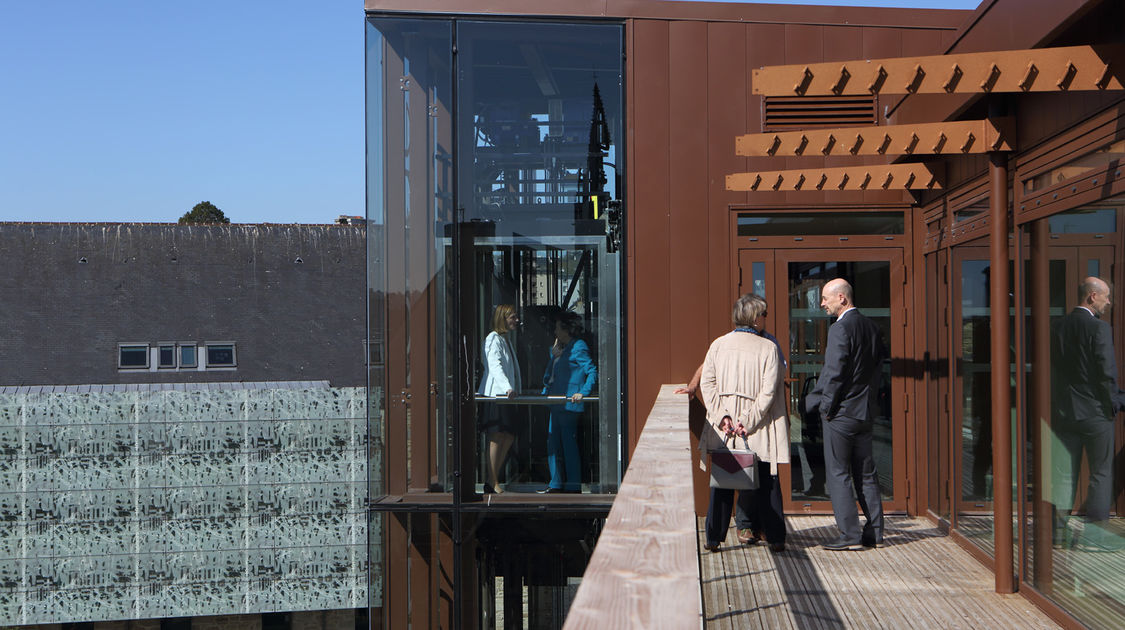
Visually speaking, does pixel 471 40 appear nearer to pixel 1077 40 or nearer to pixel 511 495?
pixel 511 495

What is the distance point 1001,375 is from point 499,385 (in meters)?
3.62

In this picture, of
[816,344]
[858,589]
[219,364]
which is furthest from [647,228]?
[219,364]

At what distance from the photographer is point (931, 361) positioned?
22.8 ft

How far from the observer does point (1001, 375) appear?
496cm

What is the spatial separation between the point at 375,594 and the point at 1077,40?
593 centimetres

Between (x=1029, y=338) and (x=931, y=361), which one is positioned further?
(x=931, y=361)

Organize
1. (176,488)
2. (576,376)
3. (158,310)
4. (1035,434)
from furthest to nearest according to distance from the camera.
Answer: (158,310) → (176,488) → (576,376) → (1035,434)

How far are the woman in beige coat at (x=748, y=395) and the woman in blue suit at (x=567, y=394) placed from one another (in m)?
1.69

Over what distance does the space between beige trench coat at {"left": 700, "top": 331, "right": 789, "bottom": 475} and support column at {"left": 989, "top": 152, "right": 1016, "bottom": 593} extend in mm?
1154

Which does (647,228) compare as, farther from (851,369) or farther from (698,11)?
(851,369)

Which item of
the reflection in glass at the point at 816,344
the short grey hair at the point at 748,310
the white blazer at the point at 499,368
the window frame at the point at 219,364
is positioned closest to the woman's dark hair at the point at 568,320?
the white blazer at the point at 499,368

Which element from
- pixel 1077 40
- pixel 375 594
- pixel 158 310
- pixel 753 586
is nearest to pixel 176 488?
pixel 158 310

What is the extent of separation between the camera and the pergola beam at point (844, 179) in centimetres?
602

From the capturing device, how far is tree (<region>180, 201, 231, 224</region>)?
232 feet
